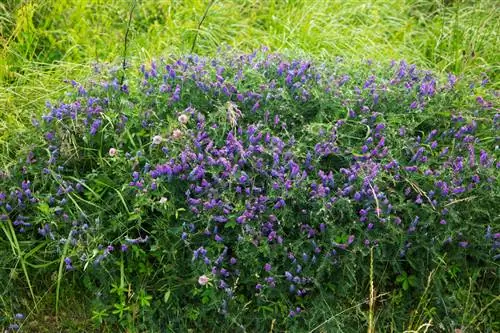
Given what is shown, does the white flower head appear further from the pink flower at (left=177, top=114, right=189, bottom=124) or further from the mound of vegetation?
the pink flower at (left=177, top=114, right=189, bottom=124)

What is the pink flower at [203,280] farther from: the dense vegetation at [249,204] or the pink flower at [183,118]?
the pink flower at [183,118]

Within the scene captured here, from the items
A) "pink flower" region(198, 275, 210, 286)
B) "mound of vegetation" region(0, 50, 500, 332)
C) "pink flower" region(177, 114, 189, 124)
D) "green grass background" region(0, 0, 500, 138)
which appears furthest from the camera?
"green grass background" region(0, 0, 500, 138)

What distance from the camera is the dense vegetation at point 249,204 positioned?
273 cm

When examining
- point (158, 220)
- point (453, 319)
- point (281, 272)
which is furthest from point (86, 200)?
point (453, 319)

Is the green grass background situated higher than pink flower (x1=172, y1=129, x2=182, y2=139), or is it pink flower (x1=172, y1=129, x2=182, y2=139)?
pink flower (x1=172, y1=129, x2=182, y2=139)

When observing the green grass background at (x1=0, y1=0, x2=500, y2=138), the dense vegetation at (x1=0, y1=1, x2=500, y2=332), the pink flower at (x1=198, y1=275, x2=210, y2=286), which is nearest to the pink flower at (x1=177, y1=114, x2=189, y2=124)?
the dense vegetation at (x1=0, y1=1, x2=500, y2=332)

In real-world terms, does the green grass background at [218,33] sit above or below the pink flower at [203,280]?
above

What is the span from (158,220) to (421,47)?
2.80 m

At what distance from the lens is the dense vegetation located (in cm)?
273

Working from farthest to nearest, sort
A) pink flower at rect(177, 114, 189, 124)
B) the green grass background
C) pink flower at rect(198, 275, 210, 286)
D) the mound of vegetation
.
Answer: the green grass background → pink flower at rect(177, 114, 189, 124) → the mound of vegetation → pink flower at rect(198, 275, 210, 286)

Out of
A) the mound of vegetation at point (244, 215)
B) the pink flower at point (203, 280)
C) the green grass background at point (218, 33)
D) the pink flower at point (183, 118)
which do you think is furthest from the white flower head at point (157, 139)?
the green grass background at point (218, 33)

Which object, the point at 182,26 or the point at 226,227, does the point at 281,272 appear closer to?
the point at 226,227

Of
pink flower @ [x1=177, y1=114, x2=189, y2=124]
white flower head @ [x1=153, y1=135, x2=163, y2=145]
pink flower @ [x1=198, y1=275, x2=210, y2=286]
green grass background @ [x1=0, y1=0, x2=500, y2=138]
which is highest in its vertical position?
pink flower @ [x1=177, y1=114, x2=189, y2=124]

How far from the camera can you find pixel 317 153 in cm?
291
